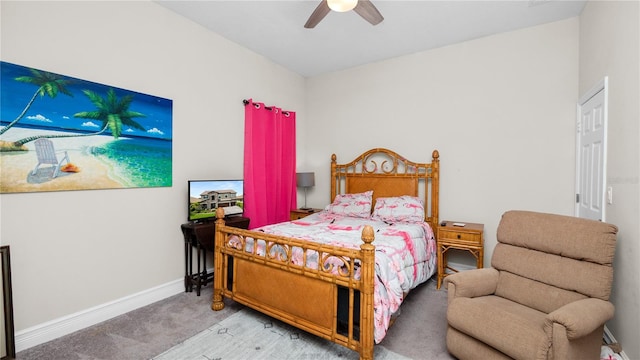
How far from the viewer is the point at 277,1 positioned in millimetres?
2693

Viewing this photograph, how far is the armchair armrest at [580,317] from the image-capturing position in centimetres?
138

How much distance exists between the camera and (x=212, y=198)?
10.3ft

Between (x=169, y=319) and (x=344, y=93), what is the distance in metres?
3.63

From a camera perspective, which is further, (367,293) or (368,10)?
(368,10)

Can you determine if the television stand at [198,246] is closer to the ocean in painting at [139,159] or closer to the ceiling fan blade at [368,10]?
the ocean in painting at [139,159]

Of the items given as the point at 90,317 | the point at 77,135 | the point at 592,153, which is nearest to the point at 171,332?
the point at 90,317

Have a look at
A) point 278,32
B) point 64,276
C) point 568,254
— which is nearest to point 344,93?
point 278,32

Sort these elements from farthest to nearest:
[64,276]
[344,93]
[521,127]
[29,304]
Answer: [344,93], [521,127], [64,276], [29,304]

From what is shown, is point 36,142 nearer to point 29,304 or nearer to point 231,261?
point 29,304

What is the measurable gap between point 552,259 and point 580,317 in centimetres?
60

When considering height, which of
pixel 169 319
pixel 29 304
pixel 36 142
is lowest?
pixel 169 319

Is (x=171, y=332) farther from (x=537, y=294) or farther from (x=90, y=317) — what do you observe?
(x=537, y=294)

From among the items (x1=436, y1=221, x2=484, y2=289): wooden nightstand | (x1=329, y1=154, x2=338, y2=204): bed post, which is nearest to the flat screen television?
(x1=329, y1=154, x2=338, y2=204): bed post

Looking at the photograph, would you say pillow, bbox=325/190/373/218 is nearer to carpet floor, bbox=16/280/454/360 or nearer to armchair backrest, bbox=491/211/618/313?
carpet floor, bbox=16/280/454/360
